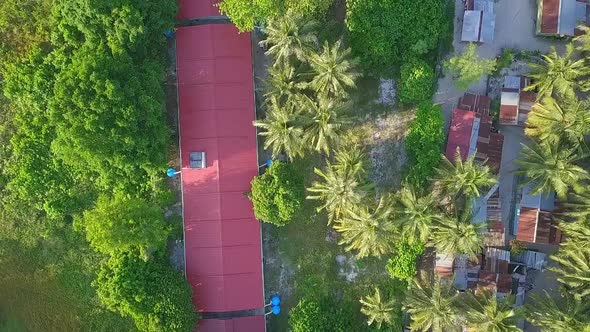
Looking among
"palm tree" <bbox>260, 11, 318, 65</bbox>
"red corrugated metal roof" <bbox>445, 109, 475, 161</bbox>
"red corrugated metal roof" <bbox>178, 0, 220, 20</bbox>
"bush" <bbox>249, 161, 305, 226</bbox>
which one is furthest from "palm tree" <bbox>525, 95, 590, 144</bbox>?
"red corrugated metal roof" <bbox>178, 0, 220, 20</bbox>

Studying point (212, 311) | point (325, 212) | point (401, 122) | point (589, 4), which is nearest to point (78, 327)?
point (212, 311)

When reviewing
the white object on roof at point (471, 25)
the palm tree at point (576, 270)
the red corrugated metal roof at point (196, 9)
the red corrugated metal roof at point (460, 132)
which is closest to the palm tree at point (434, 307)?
the palm tree at point (576, 270)

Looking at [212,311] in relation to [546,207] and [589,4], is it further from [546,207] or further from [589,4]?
[589,4]

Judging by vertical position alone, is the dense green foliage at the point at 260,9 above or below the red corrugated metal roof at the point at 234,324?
above

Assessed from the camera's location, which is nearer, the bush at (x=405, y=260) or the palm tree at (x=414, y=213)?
the palm tree at (x=414, y=213)

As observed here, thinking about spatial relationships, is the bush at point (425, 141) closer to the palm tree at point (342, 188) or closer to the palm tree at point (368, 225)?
the palm tree at point (368, 225)

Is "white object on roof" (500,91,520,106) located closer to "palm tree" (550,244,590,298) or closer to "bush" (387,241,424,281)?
"palm tree" (550,244,590,298)
